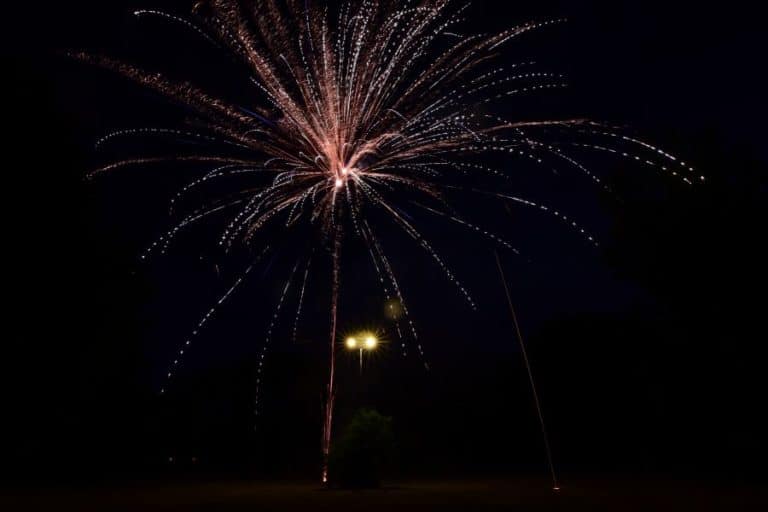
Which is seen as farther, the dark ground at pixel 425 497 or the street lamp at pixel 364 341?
the street lamp at pixel 364 341

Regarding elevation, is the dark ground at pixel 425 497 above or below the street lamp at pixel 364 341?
below

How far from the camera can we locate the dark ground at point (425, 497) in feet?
39.4

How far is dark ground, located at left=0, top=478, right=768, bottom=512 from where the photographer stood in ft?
39.4

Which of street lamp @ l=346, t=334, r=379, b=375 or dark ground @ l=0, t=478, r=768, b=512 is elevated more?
street lamp @ l=346, t=334, r=379, b=375

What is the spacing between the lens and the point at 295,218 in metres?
13.0

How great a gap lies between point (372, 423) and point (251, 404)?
1139 centimetres

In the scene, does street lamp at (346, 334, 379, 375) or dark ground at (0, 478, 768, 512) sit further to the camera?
street lamp at (346, 334, 379, 375)

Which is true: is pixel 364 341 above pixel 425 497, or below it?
above

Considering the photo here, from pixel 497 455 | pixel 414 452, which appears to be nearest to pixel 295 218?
pixel 414 452

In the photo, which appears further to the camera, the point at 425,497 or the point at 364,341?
the point at 364,341

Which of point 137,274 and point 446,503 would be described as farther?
point 137,274

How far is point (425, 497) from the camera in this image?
45.0 feet

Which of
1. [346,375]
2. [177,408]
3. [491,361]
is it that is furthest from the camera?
[491,361]

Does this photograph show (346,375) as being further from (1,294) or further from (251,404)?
(1,294)
